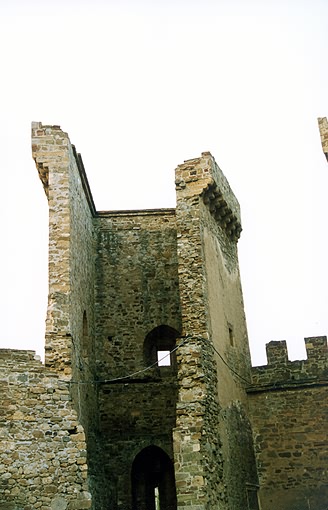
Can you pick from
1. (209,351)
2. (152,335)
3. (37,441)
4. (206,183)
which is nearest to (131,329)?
(152,335)

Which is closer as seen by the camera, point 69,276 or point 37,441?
point 37,441

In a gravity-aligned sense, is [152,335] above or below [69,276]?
below

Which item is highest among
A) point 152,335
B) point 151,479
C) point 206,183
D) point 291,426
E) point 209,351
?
point 206,183

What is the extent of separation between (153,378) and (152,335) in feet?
3.77

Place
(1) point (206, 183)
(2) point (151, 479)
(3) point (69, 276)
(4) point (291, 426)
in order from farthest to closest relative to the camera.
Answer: (2) point (151, 479), (4) point (291, 426), (1) point (206, 183), (3) point (69, 276)

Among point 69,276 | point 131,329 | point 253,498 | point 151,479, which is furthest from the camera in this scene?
point 151,479

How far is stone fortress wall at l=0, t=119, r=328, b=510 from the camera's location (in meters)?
11.2

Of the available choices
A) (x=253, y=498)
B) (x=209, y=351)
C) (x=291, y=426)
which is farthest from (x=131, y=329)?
(x=253, y=498)

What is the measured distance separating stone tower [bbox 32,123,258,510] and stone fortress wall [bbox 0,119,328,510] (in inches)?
1.1

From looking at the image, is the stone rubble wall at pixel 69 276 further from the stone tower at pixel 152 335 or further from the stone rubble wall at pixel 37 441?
the stone rubble wall at pixel 37 441

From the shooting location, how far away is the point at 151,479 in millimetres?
16828

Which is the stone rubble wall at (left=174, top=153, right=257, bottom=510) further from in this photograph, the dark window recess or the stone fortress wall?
the dark window recess

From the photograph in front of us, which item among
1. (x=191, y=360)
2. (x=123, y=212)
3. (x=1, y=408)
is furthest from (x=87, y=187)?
(x=1, y=408)

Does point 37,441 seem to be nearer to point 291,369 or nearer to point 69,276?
point 69,276
